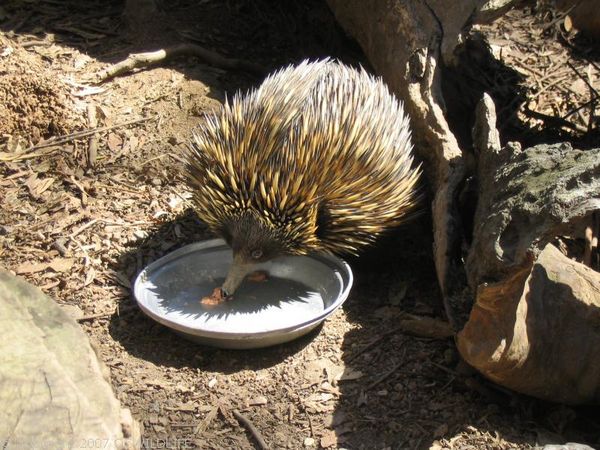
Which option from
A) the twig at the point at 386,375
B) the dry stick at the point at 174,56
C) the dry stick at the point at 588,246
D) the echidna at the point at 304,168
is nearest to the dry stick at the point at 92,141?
the dry stick at the point at 174,56

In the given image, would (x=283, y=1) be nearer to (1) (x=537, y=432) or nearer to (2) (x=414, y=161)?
(2) (x=414, y=161)

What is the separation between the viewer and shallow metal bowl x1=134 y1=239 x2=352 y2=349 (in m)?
4.02

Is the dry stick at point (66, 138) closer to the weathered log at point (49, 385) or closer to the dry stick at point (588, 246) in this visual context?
the weathered log at point (49, 385)

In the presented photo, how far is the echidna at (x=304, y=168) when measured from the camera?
4.17m

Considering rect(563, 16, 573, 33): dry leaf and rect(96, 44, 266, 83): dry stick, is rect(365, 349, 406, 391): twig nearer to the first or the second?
rect(96, 44, 266, 83): dry stick

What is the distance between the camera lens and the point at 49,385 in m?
2.47

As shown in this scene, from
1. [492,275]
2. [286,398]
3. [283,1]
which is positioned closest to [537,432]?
[492,275]

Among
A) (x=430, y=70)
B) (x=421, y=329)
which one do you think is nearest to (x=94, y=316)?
(x=421, y=329)

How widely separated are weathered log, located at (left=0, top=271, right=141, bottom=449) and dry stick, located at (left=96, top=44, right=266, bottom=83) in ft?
10.8

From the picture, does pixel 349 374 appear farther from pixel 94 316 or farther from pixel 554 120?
pixel 554 120

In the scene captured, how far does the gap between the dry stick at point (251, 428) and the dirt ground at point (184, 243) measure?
3cm

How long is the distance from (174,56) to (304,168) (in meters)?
2.40

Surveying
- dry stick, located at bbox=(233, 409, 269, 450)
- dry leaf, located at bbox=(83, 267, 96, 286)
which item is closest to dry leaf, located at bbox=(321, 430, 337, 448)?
dry stick, located at bbox=(233, 409, 269, 450)

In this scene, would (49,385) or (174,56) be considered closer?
(49,385)
